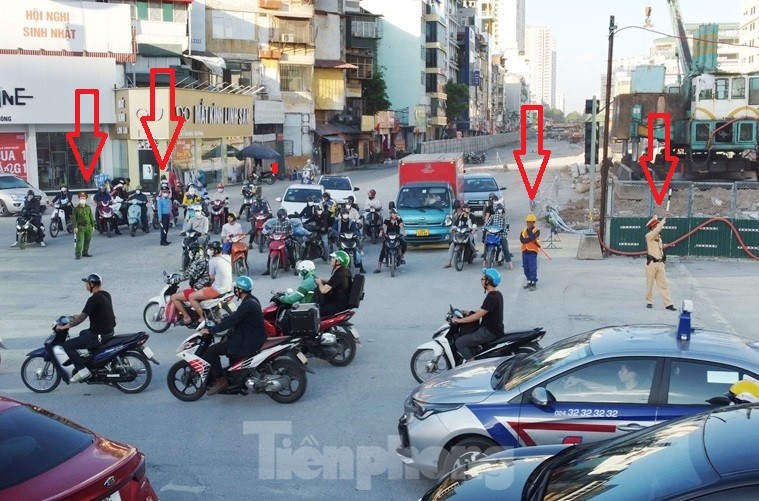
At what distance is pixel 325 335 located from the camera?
12.0 meters

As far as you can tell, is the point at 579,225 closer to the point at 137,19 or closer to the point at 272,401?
the point at 272,401

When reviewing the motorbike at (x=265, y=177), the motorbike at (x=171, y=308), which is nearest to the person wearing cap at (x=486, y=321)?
the motorbike at (x=171, y=308)

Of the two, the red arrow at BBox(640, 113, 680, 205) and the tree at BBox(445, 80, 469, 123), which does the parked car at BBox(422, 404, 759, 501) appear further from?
the tree at BBox(445, 80, 469, 123)

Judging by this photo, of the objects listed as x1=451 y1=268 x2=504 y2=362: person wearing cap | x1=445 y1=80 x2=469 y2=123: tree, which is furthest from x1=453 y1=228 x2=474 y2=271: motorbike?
x1=445 y1=80 x2=469 y2=123: tree

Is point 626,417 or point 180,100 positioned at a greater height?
point 180,100

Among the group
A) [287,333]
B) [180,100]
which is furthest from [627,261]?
[180,100]

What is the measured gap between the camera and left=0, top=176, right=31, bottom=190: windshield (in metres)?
30.6

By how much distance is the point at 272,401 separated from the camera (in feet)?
35.3

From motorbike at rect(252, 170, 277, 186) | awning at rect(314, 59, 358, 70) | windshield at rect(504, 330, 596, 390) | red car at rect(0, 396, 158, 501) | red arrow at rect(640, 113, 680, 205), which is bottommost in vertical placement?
red car at rect(0, 396, 158, 501)

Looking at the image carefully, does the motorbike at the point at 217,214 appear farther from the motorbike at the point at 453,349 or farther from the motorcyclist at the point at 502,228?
the motorbike at the point at 453,349

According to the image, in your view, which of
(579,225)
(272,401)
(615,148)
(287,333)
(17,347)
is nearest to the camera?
(272,401)

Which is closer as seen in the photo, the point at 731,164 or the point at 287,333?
the point at 287,333

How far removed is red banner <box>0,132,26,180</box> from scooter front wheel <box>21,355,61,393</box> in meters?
29.0

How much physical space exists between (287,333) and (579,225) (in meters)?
19.7
